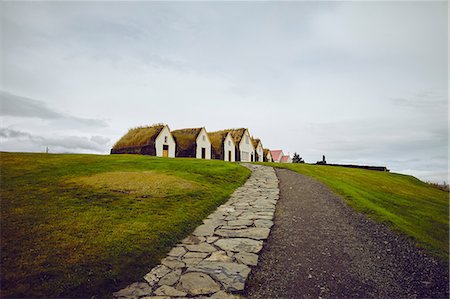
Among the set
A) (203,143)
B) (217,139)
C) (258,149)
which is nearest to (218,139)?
(217,139)

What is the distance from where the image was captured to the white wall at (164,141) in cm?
3775

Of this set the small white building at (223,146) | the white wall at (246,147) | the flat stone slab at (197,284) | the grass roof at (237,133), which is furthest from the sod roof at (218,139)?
the flat stone slab at (197,284)

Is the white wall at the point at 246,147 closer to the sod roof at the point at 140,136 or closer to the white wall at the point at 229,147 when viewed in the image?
the white wall at the point at 229,147

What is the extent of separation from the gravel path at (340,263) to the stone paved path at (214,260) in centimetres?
39

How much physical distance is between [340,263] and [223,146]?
41.2 metres

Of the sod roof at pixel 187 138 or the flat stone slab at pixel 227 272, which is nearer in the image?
the flat stone slab at pixel 227 272

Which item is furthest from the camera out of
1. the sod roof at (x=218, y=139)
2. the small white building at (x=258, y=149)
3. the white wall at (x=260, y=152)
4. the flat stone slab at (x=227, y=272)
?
the white wall at (x=260, y=152)

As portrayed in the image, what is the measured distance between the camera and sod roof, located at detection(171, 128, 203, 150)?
42219 mm

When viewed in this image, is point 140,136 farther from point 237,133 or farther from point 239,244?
point 239,244

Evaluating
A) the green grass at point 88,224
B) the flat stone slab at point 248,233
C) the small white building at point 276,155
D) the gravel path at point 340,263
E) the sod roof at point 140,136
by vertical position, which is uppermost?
the sod roof at point 140,136

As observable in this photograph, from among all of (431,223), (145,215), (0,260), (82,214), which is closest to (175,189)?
(145,215)

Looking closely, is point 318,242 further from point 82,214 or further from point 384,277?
point 82,214

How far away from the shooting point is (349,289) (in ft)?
17.6

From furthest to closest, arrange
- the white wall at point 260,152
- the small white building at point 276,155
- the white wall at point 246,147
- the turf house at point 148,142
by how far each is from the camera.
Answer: the small white building at point 276,155 → the white wall at point 260,152 → the white wall at point 246,147 → the turf house at point 148,142
